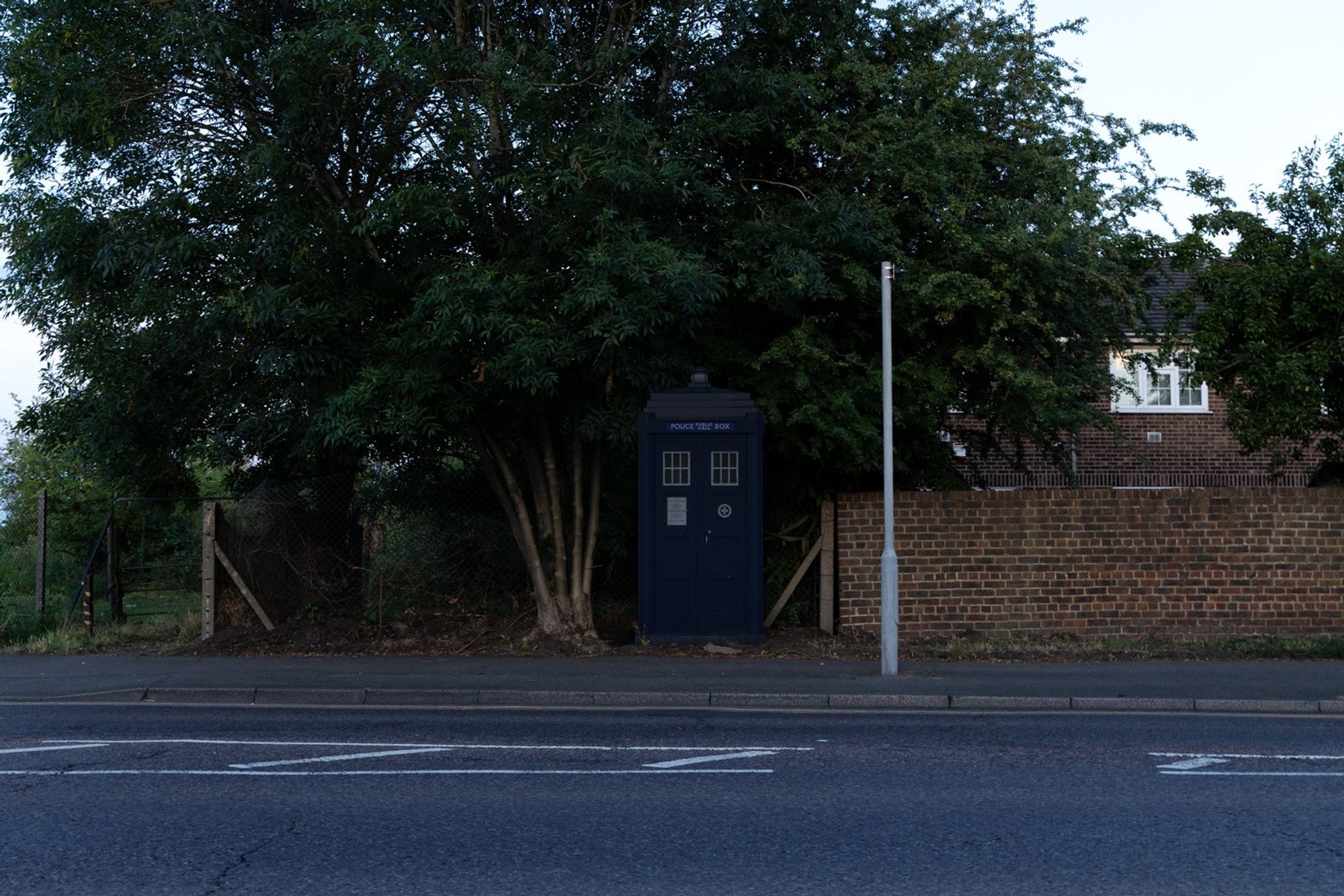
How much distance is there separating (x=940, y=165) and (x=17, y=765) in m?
10.8

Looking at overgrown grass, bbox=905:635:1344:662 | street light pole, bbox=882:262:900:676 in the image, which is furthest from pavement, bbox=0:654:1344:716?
overgrown grass, bbox=905:635:1344:662

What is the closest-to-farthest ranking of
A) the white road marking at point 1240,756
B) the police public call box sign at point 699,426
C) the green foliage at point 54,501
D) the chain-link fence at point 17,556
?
the white road marking at point 1240,756, the police public call box sign at point 699,426, the chain-link fence at point 17,556, the green foliage at point 54,501

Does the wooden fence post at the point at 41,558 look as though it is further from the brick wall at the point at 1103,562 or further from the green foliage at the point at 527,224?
the brick wall at the point at 1103,562

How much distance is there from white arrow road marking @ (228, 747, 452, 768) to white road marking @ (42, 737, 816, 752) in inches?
5.8

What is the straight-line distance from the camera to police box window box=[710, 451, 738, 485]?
14.3 m

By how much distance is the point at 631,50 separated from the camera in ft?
43.7

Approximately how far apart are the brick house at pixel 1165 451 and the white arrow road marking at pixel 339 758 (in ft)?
54.0

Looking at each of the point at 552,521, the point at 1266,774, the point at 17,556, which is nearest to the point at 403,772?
the point at 1266,774

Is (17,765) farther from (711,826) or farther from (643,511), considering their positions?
(643,511)

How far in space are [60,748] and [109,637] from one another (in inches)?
269

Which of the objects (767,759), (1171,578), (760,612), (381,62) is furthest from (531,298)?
(1171,578)

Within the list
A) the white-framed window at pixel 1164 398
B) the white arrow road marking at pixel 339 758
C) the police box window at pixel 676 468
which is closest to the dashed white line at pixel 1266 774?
the white arrow road marking at pixel 339 758

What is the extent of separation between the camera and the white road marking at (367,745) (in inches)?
353

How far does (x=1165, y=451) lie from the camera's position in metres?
25.8
